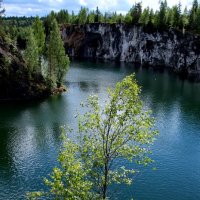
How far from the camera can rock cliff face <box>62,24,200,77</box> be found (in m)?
150

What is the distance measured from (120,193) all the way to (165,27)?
12976 cm

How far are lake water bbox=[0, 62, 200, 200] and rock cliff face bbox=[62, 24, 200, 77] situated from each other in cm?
3847

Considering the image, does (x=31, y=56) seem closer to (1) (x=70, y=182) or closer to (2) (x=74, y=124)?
(2) (x=74, y=124)

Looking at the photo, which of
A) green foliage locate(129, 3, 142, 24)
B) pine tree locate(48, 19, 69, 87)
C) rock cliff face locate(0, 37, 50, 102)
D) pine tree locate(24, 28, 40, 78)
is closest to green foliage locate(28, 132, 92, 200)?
rock cliff face locate(0, 37, 50, 102)

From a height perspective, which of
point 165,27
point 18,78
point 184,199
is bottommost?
point 184,199

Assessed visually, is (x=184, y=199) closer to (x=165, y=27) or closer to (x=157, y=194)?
(x=157, y=194)

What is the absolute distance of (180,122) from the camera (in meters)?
76.6

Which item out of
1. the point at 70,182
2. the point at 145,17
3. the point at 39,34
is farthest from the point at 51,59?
the point at 145,17

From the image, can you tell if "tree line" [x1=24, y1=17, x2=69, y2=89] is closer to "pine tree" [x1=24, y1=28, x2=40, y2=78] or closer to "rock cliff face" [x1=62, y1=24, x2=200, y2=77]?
"pine tree" [x1=24, y1=28, x2=40, y2=78]

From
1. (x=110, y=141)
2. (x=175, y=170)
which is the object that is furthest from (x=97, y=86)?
(x=110, y=141)

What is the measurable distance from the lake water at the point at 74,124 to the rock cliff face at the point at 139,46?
126ft

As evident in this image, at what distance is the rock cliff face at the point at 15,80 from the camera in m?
88.2

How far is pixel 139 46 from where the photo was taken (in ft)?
577

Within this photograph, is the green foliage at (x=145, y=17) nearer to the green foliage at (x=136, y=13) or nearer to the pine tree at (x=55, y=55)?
the green foliage at (x=136, y=13)
